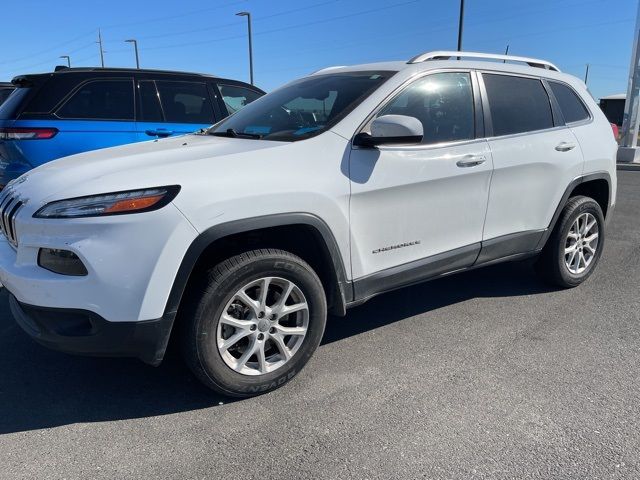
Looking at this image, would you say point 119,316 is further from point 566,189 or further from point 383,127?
point 566,189

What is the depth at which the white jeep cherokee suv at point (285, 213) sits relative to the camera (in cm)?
243

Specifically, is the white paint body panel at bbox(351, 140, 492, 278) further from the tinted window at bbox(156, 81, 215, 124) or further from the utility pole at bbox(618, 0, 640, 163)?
Result: the utility pole at bbox(618, 0, 640, 163)

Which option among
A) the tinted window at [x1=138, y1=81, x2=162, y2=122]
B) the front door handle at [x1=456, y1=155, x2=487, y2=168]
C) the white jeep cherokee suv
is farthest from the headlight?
the tinted window at [x1=138, y1=81, x2=162, y2=122]

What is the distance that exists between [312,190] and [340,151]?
31 centimetres

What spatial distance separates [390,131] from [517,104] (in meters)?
1.53

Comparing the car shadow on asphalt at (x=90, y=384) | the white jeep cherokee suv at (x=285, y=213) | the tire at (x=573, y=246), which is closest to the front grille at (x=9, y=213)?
the white jeep cherokee suv at (x=285, y=213)

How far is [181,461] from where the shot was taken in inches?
94.1

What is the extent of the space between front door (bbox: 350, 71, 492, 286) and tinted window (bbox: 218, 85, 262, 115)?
3405 mm

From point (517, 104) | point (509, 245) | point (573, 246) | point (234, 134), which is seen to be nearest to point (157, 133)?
point (234, 134)

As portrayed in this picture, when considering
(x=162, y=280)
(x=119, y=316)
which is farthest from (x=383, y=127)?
(x=119, y=316)

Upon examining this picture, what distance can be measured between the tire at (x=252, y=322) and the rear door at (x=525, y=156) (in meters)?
1.58

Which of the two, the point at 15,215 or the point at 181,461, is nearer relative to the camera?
the point at 181,461

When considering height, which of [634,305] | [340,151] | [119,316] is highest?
[340,151]

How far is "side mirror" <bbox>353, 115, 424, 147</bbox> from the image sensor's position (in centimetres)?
291
